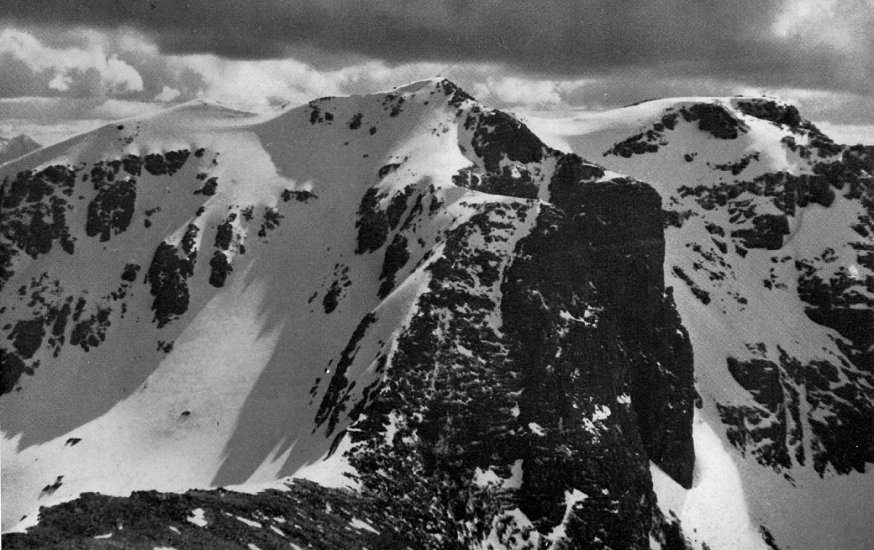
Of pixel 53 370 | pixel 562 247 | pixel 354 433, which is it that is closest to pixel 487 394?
pixel 354 433

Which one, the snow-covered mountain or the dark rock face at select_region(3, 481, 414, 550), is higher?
the dark rock face at select_region(3, 481, 414, 550)

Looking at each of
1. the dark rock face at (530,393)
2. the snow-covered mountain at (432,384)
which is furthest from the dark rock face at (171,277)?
the dark rock face at (530,393)

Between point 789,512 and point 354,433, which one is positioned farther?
point 789,512

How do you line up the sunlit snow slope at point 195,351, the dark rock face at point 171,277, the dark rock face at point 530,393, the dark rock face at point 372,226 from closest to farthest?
the dark rock face at point 530,393, the sunlit snow slope at point 195,351, the dark rock face at point 372,226, the dark rock face at point 171,277

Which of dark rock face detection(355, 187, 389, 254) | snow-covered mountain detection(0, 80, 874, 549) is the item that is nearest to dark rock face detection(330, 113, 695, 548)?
snow-covered mountain detection(0, 80, 874, 549)

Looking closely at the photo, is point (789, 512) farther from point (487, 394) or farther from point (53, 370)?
point (53, 370)

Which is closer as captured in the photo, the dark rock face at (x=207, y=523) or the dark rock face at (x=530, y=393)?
the dark rock face at (x=207, y=523)

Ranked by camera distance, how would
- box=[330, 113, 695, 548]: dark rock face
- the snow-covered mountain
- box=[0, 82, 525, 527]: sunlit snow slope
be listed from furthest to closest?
box=[0, 82, 525, 527]: sunlit snow slope, the snow-covered mountain, box=[330, 113, 695, 548]: dark rock face

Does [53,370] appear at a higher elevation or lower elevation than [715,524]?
higher

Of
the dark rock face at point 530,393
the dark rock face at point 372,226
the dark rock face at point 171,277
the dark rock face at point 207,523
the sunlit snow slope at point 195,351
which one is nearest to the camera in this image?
the dark rock face at point 207,523

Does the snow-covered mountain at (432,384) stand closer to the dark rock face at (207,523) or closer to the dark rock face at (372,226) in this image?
the dark rock face at (372,226)

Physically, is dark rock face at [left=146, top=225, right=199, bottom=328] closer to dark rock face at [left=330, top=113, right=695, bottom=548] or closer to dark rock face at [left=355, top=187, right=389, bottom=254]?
dark rock face at [left=355, top=187, right=389, bottom=254]
